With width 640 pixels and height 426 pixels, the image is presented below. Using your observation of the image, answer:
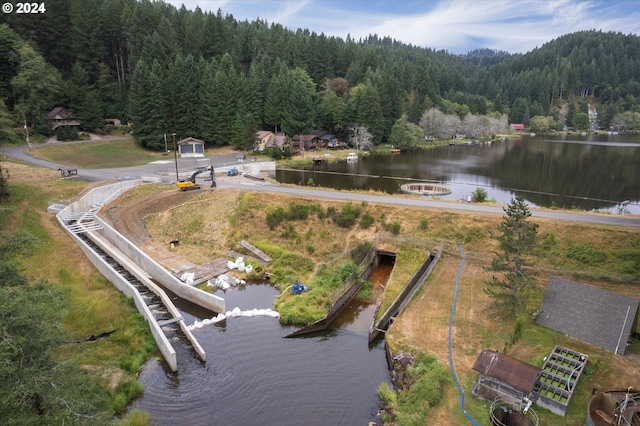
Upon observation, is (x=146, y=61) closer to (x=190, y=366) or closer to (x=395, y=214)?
(x=395, y=214)

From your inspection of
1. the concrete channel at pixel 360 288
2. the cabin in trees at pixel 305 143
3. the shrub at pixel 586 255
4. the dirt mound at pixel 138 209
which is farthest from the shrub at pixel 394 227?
the cabin in trees at pixel 305 143

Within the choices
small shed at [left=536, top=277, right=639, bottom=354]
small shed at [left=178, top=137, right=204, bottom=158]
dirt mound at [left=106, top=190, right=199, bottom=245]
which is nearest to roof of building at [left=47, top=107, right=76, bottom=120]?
small shed at [left=178, top=137, right=204, bottom=158]

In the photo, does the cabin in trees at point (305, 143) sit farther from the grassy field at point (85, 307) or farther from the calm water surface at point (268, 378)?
the calm water surface at point (268, 378)

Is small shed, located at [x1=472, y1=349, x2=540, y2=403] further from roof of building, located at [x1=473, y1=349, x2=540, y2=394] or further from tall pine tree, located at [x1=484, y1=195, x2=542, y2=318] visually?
tall pine tree, located at [x1=484, y1=195, x2=542, y2=318]

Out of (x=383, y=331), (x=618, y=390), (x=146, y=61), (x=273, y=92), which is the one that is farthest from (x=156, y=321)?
(x=146, y=61)

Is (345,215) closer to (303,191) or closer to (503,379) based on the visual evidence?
(303,191)
